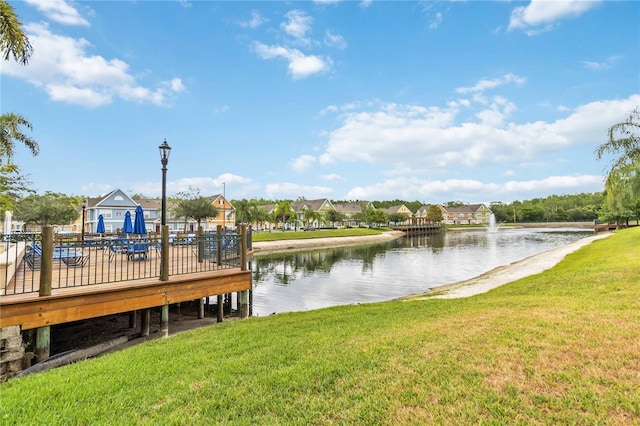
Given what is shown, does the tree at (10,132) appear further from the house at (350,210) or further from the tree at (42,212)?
the house at (350,210)

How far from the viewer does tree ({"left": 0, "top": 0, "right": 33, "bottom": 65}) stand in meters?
7.87

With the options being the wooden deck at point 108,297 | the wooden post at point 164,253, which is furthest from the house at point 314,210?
the wooden post at point 164,253

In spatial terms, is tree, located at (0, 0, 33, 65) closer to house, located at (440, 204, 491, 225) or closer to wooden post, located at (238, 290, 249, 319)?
wooden post, located at (238, 290, 249, 319)

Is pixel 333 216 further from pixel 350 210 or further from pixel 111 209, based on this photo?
pixel 111 209

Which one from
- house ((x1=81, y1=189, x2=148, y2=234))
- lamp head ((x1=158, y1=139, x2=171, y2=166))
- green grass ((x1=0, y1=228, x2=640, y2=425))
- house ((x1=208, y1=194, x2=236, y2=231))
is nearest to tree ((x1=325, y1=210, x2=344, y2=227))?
house ((x1=208, y1=194, x2=236, y2=231))

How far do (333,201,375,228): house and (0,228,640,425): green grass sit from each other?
88888 mm

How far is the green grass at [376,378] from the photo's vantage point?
2.96 meters

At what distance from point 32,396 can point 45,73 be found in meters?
16.1

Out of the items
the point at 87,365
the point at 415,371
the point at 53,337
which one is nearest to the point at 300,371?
the point at 415,371

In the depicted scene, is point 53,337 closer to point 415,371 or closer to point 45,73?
point 415,371

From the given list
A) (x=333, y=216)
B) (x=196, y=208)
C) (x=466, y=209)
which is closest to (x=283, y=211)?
(x=333, y=216)

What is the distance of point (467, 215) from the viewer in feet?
432

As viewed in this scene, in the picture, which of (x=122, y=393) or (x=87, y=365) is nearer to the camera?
(x=122, y=393)

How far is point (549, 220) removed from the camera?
10862cm
